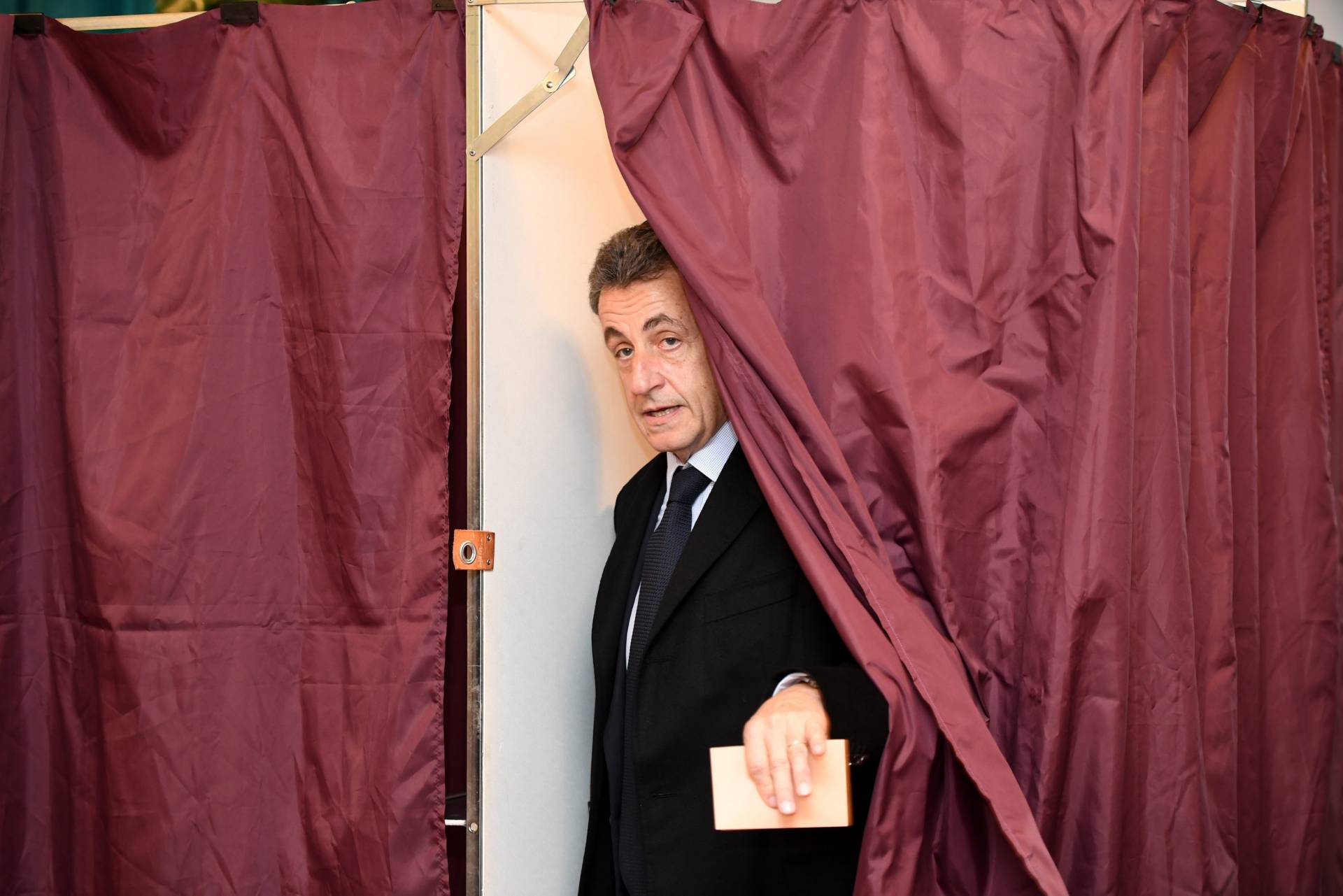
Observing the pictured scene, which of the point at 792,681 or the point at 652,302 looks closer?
the point at 792,681

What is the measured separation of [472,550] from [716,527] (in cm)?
45

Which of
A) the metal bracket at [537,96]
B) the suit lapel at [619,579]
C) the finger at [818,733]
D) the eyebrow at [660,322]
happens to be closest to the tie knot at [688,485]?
the suit lapel at [619,579]

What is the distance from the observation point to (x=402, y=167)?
1.89m

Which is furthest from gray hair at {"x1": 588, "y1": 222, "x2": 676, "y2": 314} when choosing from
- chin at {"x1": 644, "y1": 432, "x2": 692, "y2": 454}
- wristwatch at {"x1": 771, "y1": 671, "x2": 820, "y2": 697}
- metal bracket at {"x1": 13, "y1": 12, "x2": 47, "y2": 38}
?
metal bracket at {"x1": 13, "y1": 12, "x2": 47, "y2": 38}

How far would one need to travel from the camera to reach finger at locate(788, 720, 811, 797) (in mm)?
1301

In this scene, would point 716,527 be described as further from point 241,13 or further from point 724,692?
point 241,13

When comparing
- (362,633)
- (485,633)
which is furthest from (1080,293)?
(362,633)

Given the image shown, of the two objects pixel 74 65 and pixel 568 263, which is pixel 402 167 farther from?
pixel 74 65

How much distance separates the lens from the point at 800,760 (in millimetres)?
1311

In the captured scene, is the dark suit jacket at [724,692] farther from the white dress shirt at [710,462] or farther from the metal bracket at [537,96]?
the metal bracket at [537,96]

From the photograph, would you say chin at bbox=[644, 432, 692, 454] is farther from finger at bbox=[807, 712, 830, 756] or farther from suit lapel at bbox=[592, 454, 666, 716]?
finger at bbox=[807, 712, 830, 756]

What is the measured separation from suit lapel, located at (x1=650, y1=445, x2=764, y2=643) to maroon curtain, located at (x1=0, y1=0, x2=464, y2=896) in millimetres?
452

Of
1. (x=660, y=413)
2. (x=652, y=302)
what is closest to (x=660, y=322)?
(x=652, y=302)

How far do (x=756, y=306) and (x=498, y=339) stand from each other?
50 centimetres
